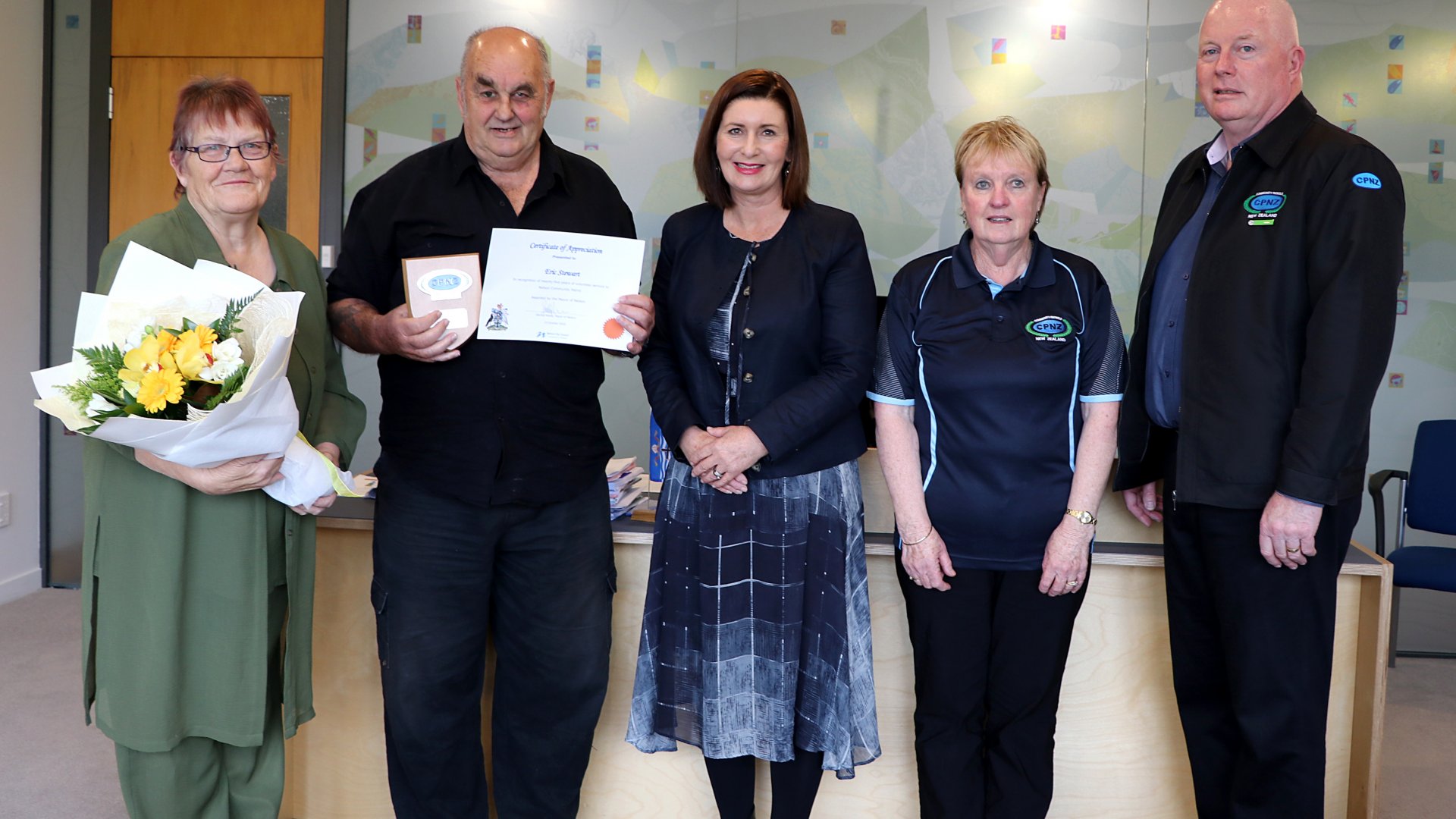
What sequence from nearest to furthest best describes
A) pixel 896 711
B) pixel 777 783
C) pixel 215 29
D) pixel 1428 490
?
1. pixel 777 783
2. pixel 896 711
3. pixel 1428 490
4. pixel 215 29

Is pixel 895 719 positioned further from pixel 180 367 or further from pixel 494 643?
pixel 180 367

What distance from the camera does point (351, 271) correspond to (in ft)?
6.70

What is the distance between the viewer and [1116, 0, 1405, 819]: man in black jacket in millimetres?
1823

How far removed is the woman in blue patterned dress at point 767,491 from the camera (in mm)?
2012

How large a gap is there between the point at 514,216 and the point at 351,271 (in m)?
0.34

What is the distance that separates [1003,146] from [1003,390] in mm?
470

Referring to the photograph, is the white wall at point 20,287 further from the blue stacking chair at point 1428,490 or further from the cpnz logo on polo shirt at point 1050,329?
the blue stacking chair at point 1428,490

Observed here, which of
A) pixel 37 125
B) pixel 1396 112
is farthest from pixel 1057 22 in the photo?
pixel 37 125

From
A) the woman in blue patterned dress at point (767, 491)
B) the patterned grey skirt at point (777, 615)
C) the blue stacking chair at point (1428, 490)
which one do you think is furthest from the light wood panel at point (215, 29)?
the blue stacking chair at point (1428, 490)

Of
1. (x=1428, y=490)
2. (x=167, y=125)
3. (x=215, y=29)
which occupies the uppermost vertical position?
(x=215, y=29)

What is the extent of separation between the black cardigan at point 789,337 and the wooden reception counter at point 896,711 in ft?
1.49

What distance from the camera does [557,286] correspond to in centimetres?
199

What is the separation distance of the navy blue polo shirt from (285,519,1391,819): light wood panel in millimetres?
403

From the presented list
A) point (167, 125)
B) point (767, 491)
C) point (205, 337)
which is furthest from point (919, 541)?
point (167, 125)
